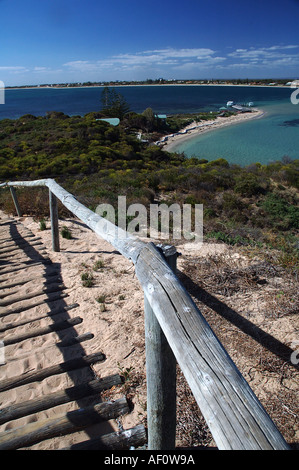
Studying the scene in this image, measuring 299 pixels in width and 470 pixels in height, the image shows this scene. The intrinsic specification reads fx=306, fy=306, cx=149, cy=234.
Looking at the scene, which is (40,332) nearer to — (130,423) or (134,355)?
(134,355)

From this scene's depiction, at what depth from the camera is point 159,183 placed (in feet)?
41.8

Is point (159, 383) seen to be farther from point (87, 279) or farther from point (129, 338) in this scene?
point (87, 279)

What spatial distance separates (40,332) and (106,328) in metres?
0.70

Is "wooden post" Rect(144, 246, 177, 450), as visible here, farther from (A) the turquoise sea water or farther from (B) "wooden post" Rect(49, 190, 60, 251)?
(A) the turquoise sea water

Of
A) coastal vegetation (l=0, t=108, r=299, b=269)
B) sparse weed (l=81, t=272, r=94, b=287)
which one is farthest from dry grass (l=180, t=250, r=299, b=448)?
sparse weed (l=81, t=272, r=94, b=287)

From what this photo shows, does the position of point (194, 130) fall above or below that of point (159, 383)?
above

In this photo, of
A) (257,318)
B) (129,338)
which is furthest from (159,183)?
(129,338)

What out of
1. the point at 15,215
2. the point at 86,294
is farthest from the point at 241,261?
the point at 15,215

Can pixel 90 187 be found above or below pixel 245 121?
below

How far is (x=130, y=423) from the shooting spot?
7.34ft

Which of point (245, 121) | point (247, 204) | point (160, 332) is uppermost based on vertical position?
point (245, 121)

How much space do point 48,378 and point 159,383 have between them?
5.02ft

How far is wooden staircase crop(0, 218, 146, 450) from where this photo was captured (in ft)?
6.75

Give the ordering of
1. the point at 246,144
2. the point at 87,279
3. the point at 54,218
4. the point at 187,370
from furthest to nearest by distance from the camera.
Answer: the point at 246,144
the point at 54,218
the point at 87,279
the point at 187,370
